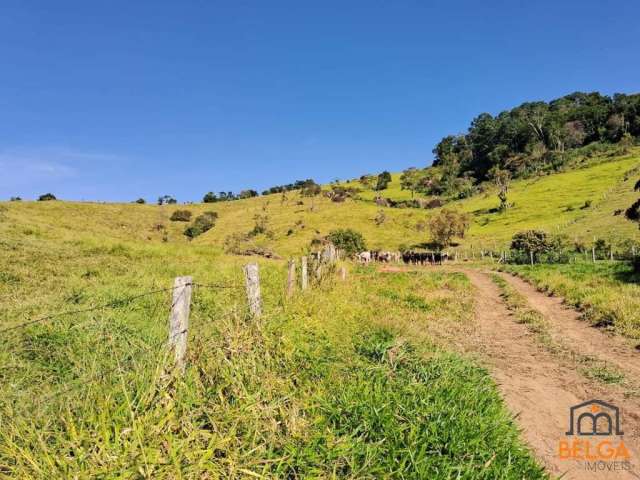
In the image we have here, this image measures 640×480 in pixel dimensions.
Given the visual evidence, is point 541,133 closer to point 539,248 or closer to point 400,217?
point 400,217

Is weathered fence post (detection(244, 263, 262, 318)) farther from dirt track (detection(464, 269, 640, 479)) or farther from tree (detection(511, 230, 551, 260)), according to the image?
tree (detection(511, 230, 551, 260))

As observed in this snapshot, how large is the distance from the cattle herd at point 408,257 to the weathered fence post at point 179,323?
117 ft

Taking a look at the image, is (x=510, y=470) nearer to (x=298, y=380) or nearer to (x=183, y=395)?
(x=298, y=380)

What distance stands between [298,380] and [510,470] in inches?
98.7

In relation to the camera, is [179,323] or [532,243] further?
[532,243]

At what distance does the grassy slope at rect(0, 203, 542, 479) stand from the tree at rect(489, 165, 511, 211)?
206 feet

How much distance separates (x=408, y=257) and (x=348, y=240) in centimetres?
680

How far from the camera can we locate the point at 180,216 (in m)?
68.1

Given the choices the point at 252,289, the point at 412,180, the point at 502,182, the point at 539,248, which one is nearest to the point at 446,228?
the point at 539,248

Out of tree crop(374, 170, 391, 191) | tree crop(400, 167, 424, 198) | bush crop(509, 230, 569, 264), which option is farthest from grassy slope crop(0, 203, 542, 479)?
tree crop(374, 170, 391, 191)

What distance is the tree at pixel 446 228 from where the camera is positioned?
4406 centimetres

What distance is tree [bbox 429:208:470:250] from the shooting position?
44062 millimetres

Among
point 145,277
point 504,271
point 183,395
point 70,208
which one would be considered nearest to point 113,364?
point 183,395

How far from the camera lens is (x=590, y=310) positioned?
35.9 ft
